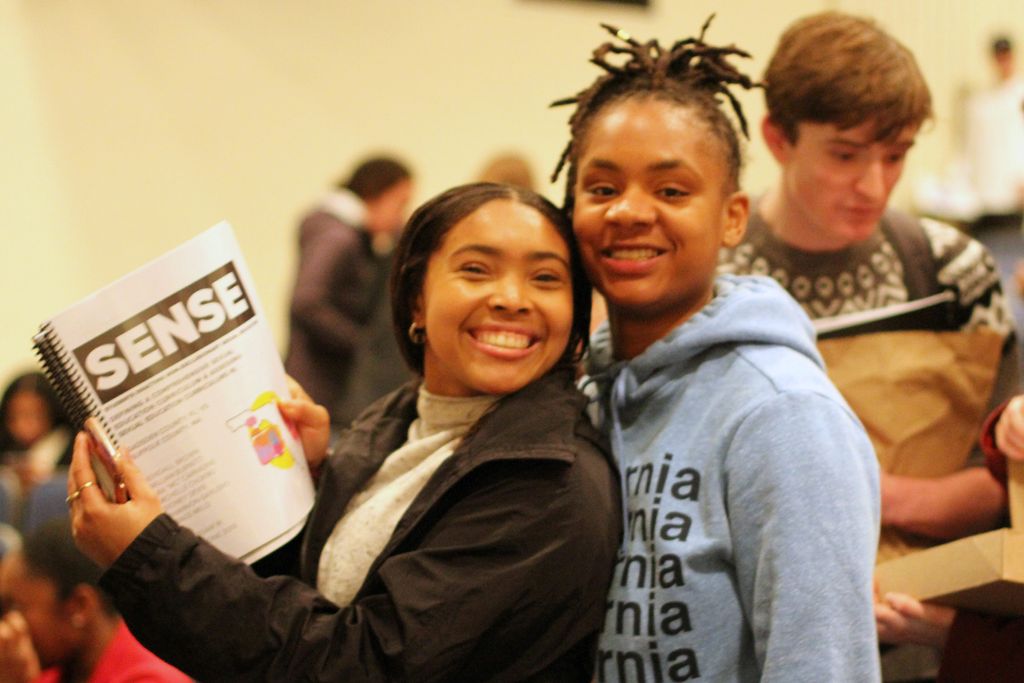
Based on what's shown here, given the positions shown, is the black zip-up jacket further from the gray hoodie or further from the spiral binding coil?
the spiral binding coil

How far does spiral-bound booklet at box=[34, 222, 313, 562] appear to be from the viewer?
1.62 m

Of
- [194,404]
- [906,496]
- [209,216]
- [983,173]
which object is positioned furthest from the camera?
[983,173]

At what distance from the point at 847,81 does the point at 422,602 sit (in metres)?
1.21

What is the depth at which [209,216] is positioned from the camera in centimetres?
646

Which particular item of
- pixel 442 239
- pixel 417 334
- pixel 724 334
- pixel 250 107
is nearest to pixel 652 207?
pixel 724 334

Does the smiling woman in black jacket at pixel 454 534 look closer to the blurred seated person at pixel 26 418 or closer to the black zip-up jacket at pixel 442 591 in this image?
the black zip-up jacket at pixel 442 591

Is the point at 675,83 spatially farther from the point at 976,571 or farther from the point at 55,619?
the point at 55,619

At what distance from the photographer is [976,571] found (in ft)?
5.54

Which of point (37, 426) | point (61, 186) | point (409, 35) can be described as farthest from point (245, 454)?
point (409, 35)

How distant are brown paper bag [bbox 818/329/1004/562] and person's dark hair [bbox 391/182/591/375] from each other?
51 centimetres

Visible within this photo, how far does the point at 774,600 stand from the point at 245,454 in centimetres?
79

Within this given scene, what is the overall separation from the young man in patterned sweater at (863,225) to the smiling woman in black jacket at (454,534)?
599mm

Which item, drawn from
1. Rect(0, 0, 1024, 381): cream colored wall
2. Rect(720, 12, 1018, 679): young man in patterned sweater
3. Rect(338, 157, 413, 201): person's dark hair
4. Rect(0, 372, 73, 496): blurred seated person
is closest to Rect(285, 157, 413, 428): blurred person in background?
Rect(338, 157, 413, 201): person's dark hair

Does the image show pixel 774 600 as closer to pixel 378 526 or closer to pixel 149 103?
pixel 378 526
